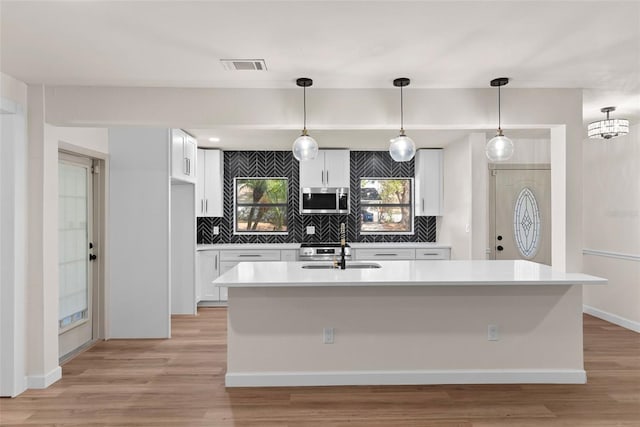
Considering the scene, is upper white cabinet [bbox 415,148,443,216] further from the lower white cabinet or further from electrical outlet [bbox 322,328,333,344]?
electrical outlet [bbox 322,328,333,344]

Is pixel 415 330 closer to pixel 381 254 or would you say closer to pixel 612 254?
pixel 381 254

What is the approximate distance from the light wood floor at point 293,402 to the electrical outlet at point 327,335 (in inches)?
13.4

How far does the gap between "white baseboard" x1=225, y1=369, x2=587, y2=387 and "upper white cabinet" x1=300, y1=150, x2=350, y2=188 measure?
3.40m

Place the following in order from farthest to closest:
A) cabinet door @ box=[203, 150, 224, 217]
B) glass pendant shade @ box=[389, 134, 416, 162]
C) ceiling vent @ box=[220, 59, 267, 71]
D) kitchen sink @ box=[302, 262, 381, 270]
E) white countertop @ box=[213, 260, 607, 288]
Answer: cabinet door @ box=[203, 150, 224, 217]
kitchen sink @ box=[302, 262, 381, 270]
glass pendant shade @ box=[389, 134, 416, 162]
white countertop @ box=[213, 260, 607, 288]
ceiling vent @ box=[220, 59, 267, 71]

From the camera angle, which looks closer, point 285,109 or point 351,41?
point 351,41

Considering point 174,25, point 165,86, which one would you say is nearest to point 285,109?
point 165,86

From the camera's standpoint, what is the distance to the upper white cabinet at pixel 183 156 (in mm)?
4879

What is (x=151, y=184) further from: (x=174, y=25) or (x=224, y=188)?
(x=174, y=25)

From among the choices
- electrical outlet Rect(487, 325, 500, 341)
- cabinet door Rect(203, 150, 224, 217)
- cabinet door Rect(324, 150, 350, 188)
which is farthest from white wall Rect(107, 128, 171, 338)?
electrical outlet Rect(487, 325, 500, 341)

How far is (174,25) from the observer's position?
2.31m

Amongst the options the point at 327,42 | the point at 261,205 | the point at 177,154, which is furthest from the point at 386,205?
the point at 327,42

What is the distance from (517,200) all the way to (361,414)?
4.06 metres

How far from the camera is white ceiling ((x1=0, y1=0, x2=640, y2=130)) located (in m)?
2.14

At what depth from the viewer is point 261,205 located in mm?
6711
